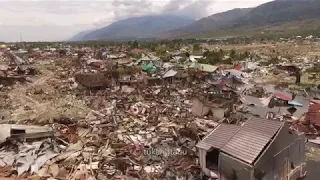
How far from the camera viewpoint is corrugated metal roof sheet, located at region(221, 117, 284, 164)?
24.5ft

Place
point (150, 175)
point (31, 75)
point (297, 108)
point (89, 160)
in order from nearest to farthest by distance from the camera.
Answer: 1. point (150, 175)
2. point (89, 160)
3. point (297, 108)
4. point (31, 75)

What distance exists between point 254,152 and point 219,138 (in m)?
1.36

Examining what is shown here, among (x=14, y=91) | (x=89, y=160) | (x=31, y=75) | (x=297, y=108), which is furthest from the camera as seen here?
(x=31, y=75)

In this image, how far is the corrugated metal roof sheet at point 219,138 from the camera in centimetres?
851

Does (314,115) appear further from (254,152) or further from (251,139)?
(254,152)

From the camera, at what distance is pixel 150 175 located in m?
9.30

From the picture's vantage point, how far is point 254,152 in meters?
7.44

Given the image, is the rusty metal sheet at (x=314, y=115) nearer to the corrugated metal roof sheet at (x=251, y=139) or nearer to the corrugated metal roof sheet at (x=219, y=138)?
the corrugated metal roof sheet at (x=219, y=138)

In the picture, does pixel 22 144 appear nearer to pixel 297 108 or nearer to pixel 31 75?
pixel 297 108

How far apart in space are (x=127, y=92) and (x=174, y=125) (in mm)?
7166

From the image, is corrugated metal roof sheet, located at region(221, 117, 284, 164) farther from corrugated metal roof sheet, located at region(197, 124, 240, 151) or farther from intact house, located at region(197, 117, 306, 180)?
corrugated metal roof sheet, located at region(197, 124, 240, 151)

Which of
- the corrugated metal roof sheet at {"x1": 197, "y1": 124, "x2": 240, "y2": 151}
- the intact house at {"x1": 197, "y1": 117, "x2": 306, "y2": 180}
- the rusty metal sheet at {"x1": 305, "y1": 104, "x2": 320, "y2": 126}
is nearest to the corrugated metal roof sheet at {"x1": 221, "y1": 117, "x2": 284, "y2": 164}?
the intact house at {"x1": 197, "y1": 117, "x2": 306, "y2": 180}

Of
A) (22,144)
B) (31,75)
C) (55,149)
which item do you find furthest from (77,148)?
(31,75)

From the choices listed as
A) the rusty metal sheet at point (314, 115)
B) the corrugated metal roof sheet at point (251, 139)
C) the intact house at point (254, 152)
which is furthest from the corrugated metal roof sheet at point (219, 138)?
the rusty metal sheet at point (314, 115)
